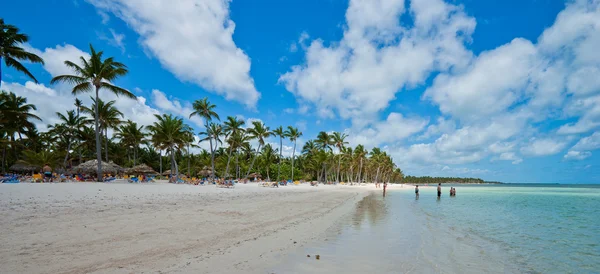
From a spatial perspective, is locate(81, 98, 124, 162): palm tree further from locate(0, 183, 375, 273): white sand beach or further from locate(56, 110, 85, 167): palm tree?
locate(0, 183, 375, 273): white sand beach

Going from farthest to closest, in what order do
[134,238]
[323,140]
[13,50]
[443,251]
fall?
[323,140] < [13,50] < [443,251] < [134,238]

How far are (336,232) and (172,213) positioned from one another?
238 inches

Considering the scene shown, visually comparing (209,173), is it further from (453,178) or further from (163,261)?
(453,178)

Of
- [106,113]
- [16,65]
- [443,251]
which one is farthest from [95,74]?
[443,251]

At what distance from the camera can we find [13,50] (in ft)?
56.4

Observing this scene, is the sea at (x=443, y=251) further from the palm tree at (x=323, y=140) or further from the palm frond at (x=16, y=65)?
the palm tree at (x=323, y=140)

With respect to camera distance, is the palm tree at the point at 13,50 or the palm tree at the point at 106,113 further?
the palm tree at the point at 106,113

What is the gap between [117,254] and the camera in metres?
5.17

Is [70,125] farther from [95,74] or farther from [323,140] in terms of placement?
[323,140]

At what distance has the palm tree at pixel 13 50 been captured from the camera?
16969 millimetres

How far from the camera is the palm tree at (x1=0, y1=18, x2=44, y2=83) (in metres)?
17.0

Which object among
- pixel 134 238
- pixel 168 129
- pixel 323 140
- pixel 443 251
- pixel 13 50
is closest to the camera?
pixel 134 238

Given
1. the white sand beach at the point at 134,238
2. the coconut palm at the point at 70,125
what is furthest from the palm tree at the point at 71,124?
the white sand beach at the point at 134,238

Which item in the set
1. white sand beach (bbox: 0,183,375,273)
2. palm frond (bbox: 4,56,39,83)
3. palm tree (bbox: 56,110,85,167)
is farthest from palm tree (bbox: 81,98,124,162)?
white sand beach (bbox: 0,183,375,273)
